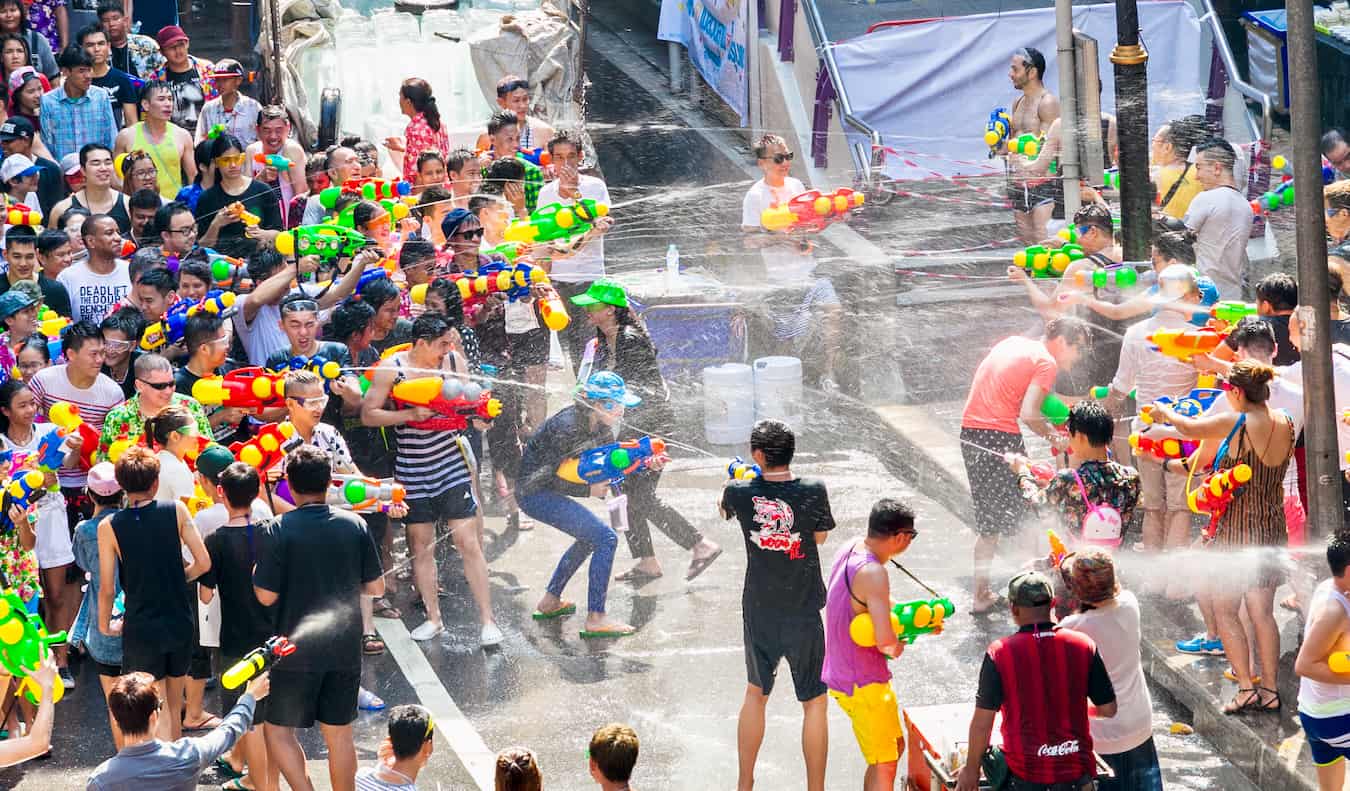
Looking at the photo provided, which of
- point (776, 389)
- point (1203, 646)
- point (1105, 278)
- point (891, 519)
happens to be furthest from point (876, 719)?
point (776, 389)

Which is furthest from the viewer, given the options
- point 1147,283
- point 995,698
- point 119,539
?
point 1147,283

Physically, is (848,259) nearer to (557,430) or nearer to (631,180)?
(557,430)

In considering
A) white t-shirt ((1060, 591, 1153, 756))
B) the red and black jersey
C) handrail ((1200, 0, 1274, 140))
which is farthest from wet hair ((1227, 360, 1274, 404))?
handrail ((1200, 0, 1274, 140))

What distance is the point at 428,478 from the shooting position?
26.8 ft

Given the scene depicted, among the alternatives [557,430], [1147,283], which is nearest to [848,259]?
[1147,283]

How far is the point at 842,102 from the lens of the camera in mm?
13734

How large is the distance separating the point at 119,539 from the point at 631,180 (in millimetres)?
9716

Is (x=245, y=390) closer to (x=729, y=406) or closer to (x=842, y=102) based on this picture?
(x=729, y=406)

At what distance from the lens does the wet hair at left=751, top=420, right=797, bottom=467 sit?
6.57 metres

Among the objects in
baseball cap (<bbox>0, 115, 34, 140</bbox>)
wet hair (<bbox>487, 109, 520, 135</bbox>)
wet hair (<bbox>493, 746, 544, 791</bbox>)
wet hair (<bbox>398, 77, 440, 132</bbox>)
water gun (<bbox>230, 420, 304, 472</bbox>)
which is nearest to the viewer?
wet hair (<bbox>493, 746, 544, 791</bbox>)

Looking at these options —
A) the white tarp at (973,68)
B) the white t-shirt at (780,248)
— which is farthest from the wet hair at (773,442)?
the white tarp at (973,68)

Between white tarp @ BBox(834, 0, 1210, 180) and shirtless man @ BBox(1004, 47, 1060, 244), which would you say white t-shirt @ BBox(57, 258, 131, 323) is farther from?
white tarp @ BBox(834, 0, 1210, 180)

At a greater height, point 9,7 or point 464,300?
point 9,7

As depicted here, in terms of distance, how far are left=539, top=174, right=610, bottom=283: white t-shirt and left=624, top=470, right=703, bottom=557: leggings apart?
1499 millimetres
